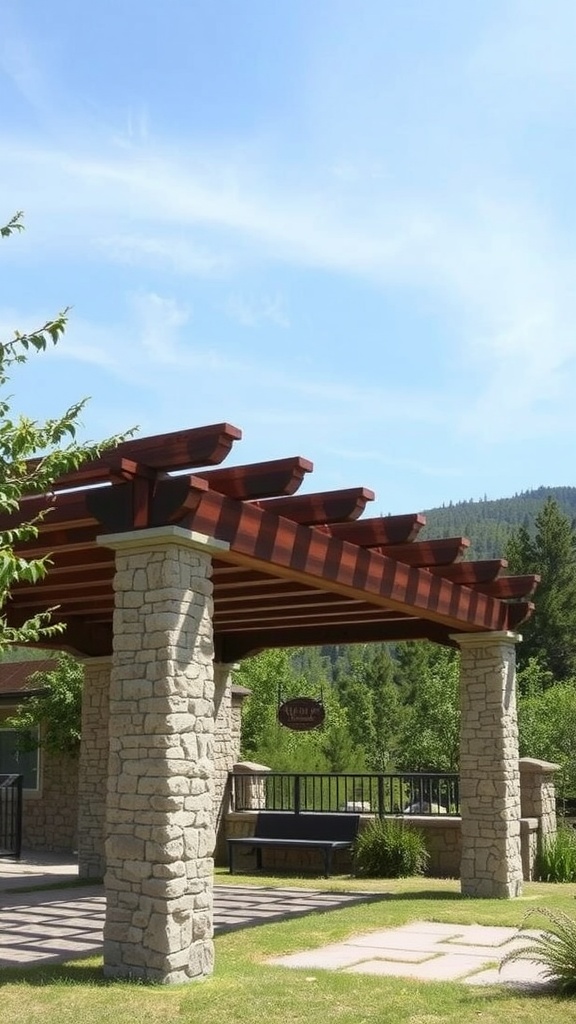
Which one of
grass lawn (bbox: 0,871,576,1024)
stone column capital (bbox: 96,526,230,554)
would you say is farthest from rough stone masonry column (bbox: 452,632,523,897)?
stone column capital (bbox: 96,526,230,554)

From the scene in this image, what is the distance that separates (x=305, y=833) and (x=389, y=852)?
120 cm

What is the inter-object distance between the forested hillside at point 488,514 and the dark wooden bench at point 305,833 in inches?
5010

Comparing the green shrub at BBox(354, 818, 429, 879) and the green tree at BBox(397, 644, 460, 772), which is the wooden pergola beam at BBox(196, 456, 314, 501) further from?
the green tree at BBox(397, 644, 460, 772)

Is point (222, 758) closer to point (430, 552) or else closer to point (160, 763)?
point (430, 552)

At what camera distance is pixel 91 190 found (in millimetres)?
6793

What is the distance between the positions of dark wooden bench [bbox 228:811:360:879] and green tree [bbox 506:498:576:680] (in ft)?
86.6

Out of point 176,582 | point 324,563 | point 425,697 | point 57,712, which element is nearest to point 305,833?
point 57,712

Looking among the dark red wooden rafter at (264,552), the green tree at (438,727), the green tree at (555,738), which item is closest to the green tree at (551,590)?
the green tree at (438,727)

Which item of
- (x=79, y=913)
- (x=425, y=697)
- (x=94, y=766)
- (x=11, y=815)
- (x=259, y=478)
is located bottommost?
(x=79, y=913)

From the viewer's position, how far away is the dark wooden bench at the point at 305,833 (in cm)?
1334

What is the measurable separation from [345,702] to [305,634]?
39.3 m

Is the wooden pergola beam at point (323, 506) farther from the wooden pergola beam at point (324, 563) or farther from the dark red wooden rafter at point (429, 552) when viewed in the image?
the dark red wooden rafter at point (429, 552)

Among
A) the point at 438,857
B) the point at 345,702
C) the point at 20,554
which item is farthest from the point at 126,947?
the point at 345,702

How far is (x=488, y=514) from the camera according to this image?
7116 inches
